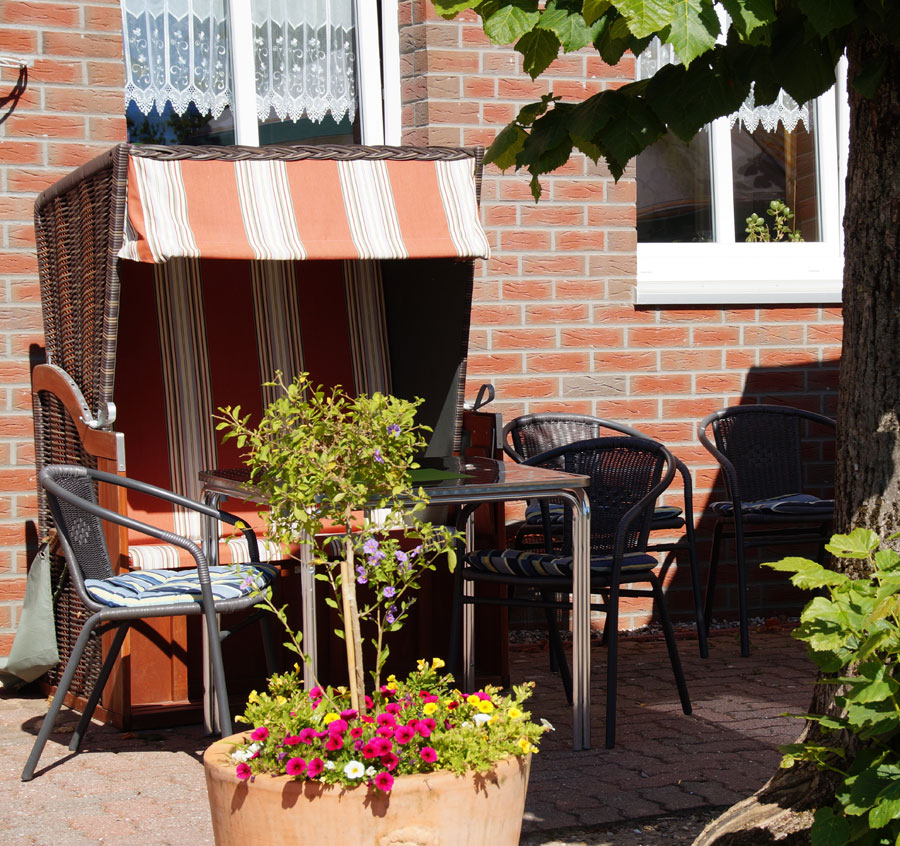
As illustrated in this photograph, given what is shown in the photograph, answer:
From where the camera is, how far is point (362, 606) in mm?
4746

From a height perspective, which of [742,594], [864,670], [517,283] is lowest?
[742,594]

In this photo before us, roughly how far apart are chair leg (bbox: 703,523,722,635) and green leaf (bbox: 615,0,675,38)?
3.92 m

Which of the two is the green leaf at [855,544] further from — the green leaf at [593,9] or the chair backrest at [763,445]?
the chair backrest at [763,445]

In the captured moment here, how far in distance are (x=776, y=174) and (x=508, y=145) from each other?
378cm

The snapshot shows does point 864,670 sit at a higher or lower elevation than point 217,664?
higher

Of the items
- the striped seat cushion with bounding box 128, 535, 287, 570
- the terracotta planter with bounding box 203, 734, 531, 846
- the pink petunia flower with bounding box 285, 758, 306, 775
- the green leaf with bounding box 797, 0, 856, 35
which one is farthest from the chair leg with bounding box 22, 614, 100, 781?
the green leaf with bounding box 797, 0, 856, 35

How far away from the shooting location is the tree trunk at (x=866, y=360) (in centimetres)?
287

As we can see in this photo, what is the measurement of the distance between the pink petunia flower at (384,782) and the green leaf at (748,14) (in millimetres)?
1455

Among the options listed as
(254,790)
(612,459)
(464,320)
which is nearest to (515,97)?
(464,320)

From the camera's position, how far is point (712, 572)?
6.00 meters

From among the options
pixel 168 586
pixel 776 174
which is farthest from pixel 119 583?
pixel 776 174

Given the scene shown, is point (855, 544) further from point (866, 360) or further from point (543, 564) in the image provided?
point (543, 564)

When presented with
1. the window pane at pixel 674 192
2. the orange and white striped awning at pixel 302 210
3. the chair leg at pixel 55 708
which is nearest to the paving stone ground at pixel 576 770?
the chair leg at pixel 55 708

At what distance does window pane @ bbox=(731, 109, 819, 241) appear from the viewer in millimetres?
6578
